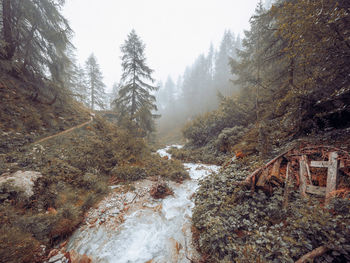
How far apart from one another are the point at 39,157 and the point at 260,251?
26.0 ft

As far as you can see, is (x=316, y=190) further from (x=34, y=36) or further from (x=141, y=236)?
(x=34, y=36)

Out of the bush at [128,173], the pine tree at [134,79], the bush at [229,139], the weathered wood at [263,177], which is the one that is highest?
the pine tree at [134,79]

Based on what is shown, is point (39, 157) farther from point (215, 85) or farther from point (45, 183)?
point (215, 85)

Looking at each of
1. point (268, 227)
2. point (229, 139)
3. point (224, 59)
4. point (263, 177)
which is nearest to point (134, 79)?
point (229, 139)

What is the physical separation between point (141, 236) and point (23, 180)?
404 cm

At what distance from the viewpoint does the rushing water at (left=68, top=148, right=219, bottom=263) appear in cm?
282

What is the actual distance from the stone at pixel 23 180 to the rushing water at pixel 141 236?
6.57 feet

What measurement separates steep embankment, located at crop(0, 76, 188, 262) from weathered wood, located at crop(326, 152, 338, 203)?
203 inches

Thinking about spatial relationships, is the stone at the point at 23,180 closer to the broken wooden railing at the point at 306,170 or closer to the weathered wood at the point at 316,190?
the broken wooden railing at the point at 306,170

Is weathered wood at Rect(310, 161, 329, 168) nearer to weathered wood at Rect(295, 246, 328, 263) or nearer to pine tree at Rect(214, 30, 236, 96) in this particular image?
weathered wood at Rect(295, 246, 328, 263)

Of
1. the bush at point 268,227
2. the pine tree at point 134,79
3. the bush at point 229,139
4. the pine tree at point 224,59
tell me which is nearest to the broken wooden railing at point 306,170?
the bush at point 268,227

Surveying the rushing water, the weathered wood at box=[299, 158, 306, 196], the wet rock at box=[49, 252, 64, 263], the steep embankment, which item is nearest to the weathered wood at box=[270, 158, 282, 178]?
the weathered wood at box=[299, 158, 306, 196]

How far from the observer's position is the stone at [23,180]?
3.53 meters

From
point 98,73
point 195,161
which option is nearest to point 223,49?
point 98,73
